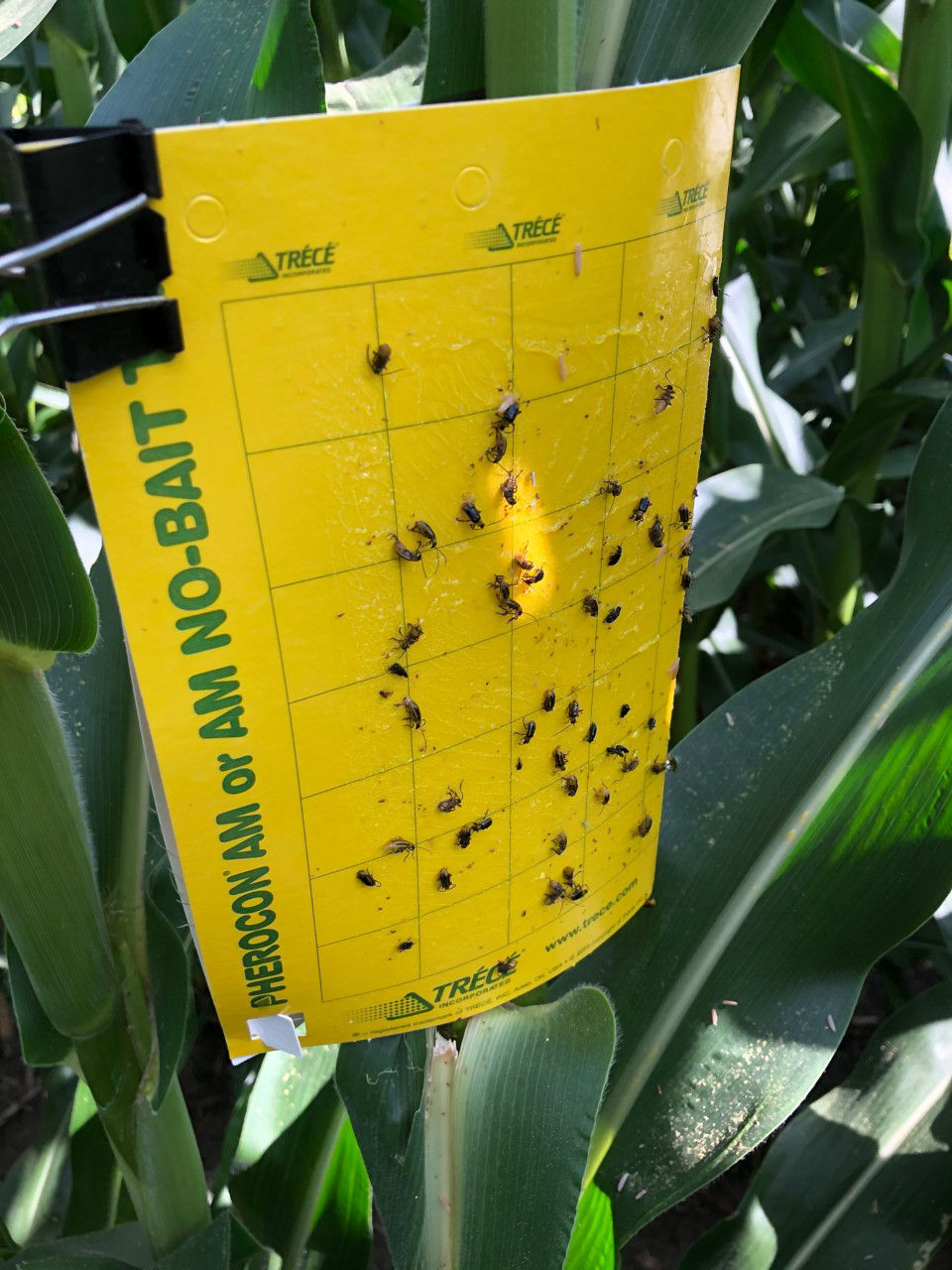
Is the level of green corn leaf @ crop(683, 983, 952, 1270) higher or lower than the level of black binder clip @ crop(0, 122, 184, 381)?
lower

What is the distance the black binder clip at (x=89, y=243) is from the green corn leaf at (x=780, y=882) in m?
0.61

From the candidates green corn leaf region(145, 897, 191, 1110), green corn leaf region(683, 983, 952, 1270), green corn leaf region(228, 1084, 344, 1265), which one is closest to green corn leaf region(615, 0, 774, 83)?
green corn leaf region(145, 897, 191, 1110)

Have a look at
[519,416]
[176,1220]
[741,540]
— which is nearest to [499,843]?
[519,416]

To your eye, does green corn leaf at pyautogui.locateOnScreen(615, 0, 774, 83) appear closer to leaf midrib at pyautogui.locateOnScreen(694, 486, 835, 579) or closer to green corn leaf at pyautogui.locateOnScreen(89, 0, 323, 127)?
green corn leaf at pyautogui.locateOnScreen(89, 0, 323, 127)

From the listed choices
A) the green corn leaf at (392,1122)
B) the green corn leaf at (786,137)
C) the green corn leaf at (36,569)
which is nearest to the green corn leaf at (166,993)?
the green corn leaf at (392,1122)

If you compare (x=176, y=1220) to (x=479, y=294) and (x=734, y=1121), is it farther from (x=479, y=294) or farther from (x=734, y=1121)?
(x=479, y=294)

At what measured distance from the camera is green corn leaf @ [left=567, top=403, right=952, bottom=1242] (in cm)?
78

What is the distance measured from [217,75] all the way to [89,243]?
296 mm

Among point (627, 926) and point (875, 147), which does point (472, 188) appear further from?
point (875, 147)

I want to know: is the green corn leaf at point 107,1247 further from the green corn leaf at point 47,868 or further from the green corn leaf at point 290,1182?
the green corn leaf at point 47,868

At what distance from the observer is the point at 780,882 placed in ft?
2.65

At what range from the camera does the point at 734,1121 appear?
2.59ft

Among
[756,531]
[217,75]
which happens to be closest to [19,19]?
[217,75]

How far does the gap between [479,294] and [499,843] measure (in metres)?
0.27
